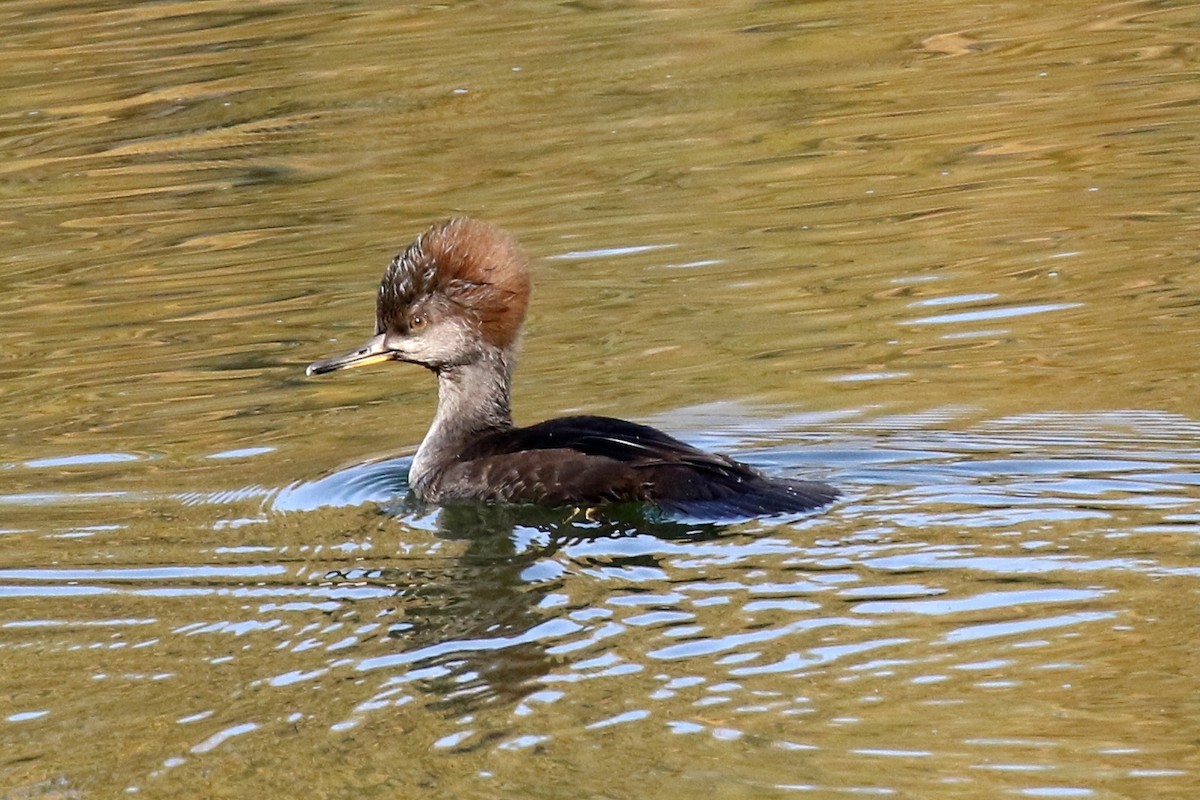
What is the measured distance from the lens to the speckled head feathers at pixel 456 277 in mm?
7812

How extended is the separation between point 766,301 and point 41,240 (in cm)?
500

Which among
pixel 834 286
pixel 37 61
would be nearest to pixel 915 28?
pixel 834 286

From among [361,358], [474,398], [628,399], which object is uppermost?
[361,358]

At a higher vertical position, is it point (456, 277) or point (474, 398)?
point (456, 277)

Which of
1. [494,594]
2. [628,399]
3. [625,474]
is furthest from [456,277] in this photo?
[494,594]

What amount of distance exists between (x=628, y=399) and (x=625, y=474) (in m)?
1.77

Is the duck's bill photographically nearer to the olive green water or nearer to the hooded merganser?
the hooded merganser

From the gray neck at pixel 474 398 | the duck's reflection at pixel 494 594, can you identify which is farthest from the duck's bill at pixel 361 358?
the duck's reflection at pixel 494 594

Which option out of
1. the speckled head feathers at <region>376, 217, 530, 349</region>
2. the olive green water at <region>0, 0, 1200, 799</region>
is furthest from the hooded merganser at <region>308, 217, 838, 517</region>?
the olive green water at <region>0, 0, 1200, 799</region>

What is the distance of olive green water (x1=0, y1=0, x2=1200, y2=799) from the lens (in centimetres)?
494

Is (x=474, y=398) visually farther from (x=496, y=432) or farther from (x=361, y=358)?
(x=361, y=358)

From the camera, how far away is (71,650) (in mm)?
5938

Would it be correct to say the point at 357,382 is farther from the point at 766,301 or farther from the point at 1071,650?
the point at 1071,650

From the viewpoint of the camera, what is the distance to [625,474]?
6.82 metres
